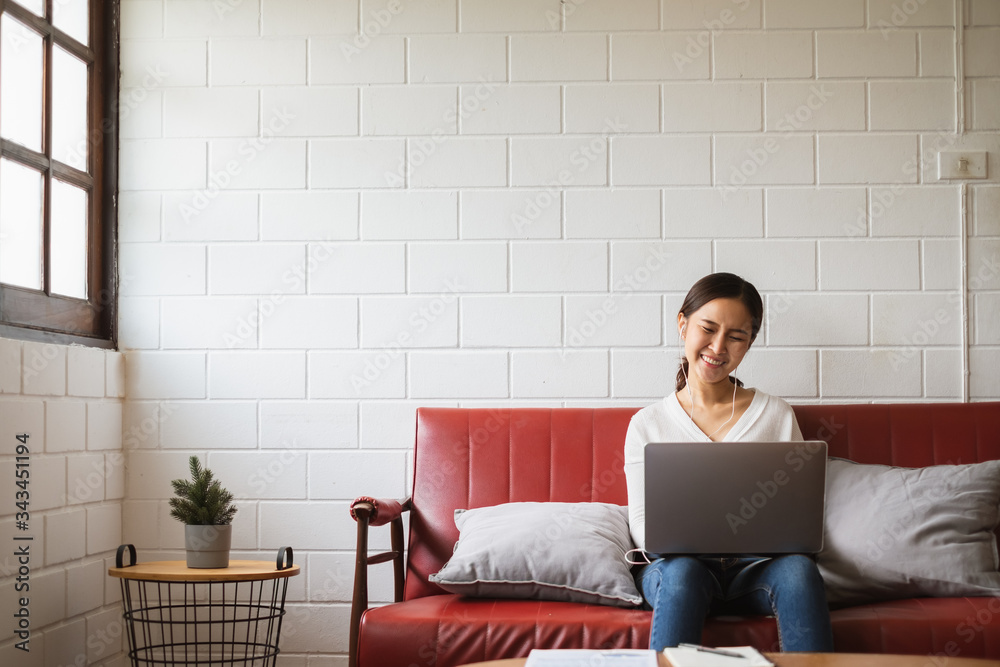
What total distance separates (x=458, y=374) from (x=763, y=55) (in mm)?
1454

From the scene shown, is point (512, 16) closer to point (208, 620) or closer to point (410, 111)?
point (410, 111)

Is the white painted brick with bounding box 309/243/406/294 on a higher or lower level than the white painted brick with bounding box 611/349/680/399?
higher

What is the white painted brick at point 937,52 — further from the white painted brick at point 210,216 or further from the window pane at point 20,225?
the window pane at point 20,225

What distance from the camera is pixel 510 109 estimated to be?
3.05 metres

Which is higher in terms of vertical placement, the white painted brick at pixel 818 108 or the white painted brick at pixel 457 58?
the white painted brick at pixel 457 58

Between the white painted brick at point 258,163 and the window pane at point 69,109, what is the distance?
41 cm

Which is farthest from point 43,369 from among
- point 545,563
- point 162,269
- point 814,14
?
point 814,14

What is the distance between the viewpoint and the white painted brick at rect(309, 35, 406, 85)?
10.1ft

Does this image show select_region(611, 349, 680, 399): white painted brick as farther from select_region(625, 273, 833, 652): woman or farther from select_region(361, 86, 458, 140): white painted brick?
select_region(361, 86, 458, 140): white painted brick

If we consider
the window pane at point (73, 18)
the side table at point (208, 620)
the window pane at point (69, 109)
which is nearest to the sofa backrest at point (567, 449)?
the side table at point (208, 620)

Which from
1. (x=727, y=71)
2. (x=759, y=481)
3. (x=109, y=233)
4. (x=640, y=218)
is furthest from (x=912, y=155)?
(x=109, y=233)

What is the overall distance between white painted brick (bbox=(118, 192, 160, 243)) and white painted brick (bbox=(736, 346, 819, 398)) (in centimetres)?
201

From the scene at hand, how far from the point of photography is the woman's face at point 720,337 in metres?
2.50

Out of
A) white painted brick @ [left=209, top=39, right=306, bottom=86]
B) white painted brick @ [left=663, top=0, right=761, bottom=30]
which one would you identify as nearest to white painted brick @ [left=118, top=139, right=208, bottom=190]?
white painted brick @ [left=209, top=39, right=306, bottom=86]
